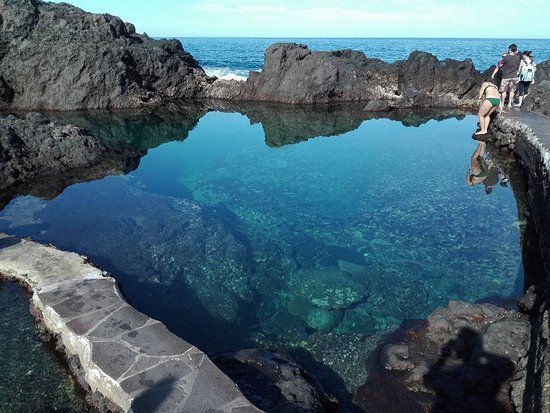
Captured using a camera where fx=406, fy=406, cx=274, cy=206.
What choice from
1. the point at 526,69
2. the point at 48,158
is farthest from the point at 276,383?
the point at 526,69

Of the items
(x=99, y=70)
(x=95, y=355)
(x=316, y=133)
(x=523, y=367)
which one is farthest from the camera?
(x=99, y=70)

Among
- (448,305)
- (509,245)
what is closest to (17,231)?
Answer: (448,305)

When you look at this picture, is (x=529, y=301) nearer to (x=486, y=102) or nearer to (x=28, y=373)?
(x=28, y=373)

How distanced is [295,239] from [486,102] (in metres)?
13.5

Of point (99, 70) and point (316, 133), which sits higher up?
point (99, 70)

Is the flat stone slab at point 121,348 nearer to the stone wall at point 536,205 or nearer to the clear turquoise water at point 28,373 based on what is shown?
the clear turquoise water at point 28,373

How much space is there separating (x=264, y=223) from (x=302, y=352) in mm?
5365

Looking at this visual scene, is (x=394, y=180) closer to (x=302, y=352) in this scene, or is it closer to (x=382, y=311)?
(x=382, y=311)

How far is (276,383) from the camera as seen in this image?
598 cm

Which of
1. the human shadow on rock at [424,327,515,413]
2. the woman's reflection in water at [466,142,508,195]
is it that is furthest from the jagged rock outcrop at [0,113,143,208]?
the woman's reflection in water at [466,142,508,195]

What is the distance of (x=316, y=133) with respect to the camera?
22688 millimetres

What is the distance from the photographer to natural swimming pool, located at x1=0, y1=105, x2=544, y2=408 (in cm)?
817

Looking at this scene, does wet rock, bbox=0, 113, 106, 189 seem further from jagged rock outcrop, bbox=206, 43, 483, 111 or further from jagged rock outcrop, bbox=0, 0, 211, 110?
jagged rock outcrop, bbox=206, 43, 483, 111

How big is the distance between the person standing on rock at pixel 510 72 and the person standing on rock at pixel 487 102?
2.01ft
